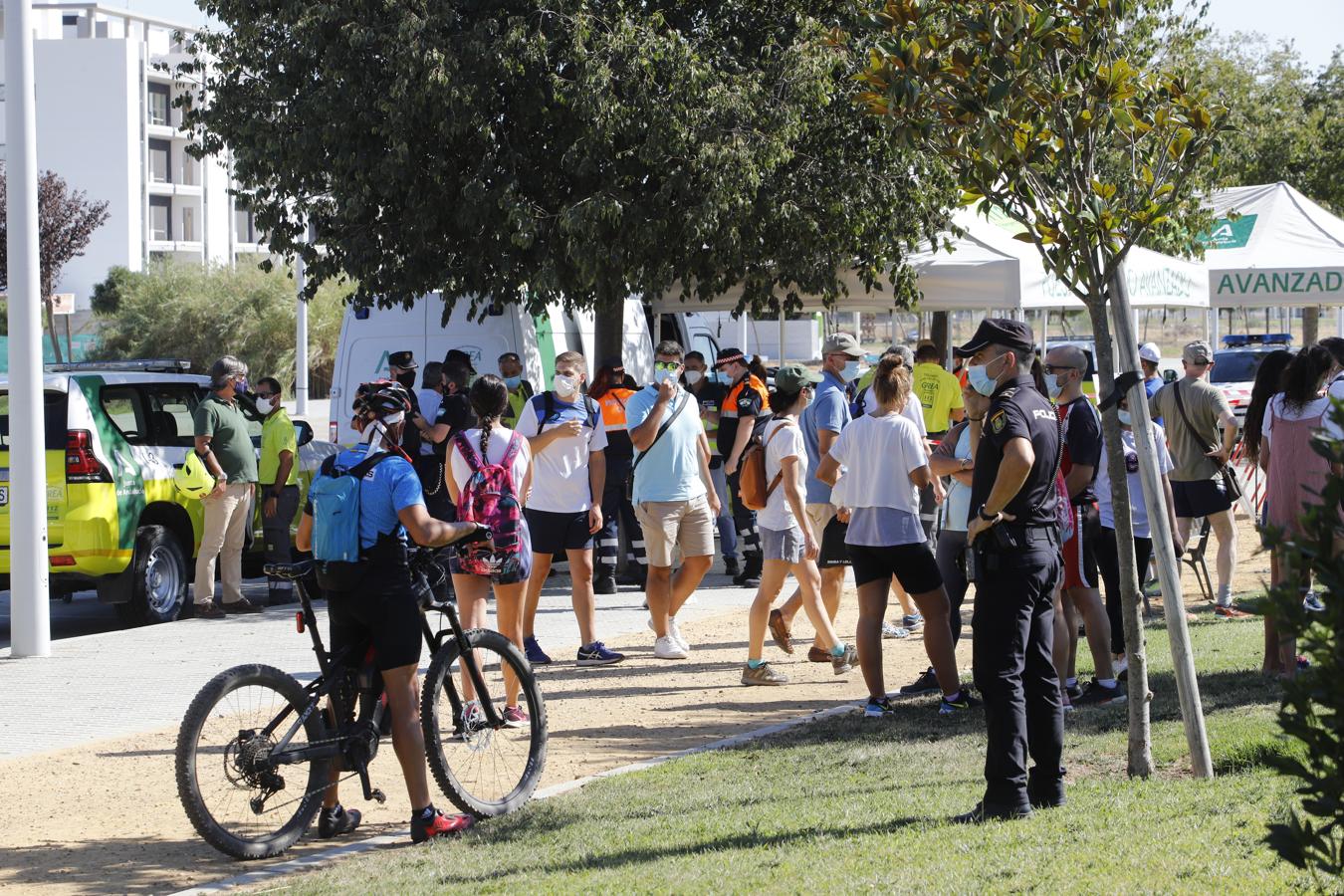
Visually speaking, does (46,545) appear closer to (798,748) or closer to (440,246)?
(440,246)

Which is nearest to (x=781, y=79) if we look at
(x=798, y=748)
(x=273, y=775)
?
(x=798, y=748)

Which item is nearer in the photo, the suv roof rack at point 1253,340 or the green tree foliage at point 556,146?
the green tree foliage at point 556,146

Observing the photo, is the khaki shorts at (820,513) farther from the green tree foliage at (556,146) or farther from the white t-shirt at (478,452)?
the green tree foliage at (556,146)

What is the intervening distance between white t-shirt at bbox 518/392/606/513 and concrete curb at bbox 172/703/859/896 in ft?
6.66

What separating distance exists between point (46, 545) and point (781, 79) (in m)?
7.11

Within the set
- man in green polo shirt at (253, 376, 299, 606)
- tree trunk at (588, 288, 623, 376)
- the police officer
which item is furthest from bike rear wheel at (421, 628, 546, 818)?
tree trunk at (588, 288, 623, 376)

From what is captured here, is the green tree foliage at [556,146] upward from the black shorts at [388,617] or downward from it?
upward

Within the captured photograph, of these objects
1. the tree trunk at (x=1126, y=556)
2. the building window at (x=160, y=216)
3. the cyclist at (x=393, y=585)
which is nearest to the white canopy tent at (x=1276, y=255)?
the tree trunk at (x=1126, y=556)

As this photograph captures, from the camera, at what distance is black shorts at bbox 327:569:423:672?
20.0 ft

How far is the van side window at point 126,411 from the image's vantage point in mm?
11977

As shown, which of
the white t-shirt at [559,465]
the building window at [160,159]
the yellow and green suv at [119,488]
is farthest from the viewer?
the building window at [160,159]

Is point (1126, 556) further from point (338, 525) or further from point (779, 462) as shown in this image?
point (779, 462)

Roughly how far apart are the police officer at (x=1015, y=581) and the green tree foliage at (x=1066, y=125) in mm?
397

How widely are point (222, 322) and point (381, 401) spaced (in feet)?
156
